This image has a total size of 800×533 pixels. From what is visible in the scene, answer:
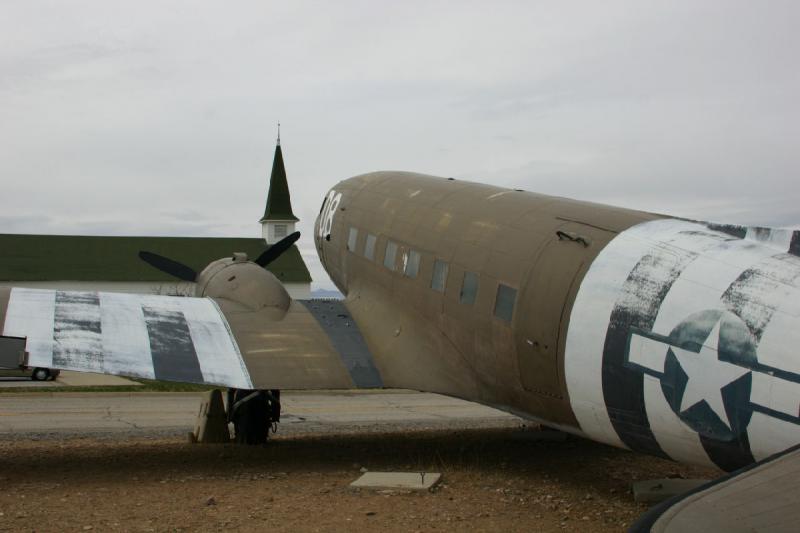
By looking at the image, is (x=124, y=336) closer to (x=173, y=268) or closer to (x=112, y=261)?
(x=173, y=268)

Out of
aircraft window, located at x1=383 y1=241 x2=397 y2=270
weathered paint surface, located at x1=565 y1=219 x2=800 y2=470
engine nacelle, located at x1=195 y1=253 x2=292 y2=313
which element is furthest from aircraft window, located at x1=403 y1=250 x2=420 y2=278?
weathered paint surface, located at x1=565 y1=219 x2=800 y2=470

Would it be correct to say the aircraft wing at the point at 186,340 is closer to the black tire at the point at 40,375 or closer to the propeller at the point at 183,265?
the propeller at the point at 183,265

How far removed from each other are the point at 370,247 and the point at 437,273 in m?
2.74

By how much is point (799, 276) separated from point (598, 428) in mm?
2622

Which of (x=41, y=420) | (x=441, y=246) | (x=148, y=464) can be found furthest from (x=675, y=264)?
(x=41, y=420)

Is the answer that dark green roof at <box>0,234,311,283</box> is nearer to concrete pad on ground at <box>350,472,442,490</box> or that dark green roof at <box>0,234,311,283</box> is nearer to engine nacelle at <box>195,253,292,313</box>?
engine nacelle at <box>195,253,292,313</box>

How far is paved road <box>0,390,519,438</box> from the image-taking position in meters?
16.6

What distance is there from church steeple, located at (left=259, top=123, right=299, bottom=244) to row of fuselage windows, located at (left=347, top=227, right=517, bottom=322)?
6471cm

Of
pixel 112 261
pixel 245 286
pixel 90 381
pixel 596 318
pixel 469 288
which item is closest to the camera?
pixel 596 318

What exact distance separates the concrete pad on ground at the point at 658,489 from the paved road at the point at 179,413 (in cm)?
818

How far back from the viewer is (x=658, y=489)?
31.6 feet

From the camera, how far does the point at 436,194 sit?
551 inches

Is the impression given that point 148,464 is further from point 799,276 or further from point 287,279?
point 287,279

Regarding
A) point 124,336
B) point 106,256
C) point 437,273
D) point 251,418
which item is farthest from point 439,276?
point 106,256
